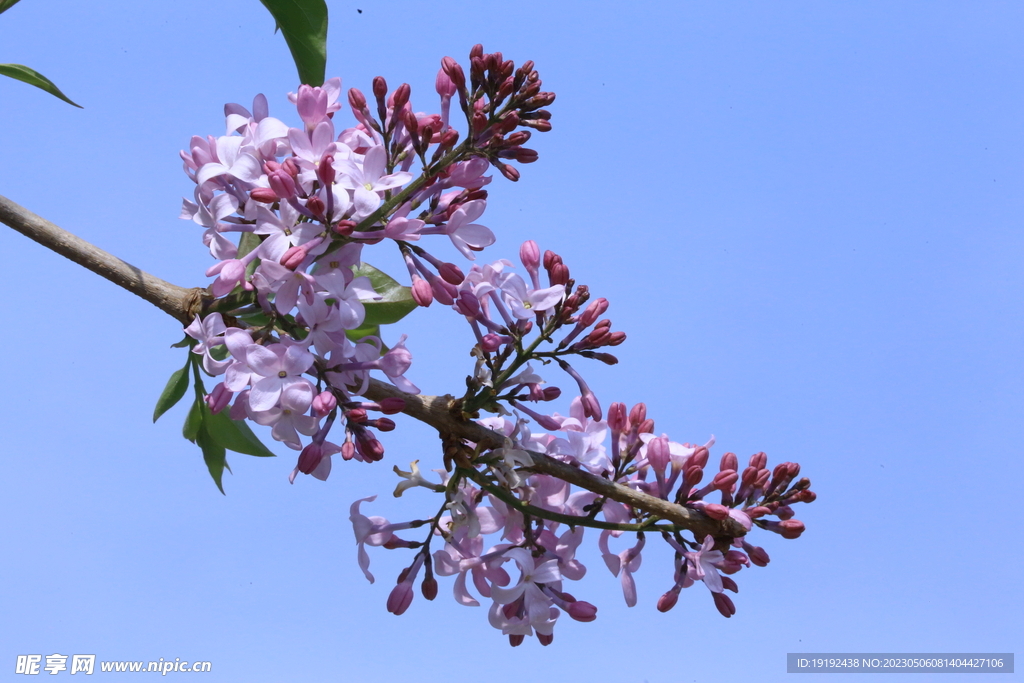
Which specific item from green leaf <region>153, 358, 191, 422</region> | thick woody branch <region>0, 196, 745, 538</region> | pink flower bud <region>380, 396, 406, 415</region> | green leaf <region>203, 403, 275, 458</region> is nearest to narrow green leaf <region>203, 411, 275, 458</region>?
green leaf <region>203, 403, 275, 458</region>

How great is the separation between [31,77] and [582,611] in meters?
2.18

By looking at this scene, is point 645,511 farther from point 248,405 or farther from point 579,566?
point 248,405

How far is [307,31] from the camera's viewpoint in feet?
7.71

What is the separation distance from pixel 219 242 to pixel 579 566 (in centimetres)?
122

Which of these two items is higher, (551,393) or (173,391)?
(173,391)

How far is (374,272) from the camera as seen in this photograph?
2357 mm

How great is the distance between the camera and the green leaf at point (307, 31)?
2.34 meters

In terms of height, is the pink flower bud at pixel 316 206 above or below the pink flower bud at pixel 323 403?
above

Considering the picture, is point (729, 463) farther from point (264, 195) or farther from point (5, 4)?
point (5, 4)

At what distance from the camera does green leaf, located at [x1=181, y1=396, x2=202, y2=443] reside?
2434 millimetres

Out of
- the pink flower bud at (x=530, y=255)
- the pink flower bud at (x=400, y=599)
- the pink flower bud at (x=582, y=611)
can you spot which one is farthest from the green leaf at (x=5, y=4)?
the pink flower bud at (x=582, y=611)

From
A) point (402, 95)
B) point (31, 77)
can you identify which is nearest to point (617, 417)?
point (402, 95)

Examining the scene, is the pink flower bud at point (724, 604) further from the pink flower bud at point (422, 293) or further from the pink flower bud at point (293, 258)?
the pink flower bud at point (293, 258)

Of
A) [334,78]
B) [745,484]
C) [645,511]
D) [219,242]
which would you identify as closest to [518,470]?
[645,511]
